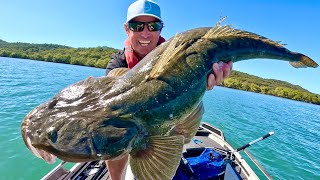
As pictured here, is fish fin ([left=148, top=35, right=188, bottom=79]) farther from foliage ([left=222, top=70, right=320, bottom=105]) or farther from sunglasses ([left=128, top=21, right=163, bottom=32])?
foliage ([left=222, top=70, right=320, bottom=105])

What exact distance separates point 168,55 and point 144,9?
1284 millimetres

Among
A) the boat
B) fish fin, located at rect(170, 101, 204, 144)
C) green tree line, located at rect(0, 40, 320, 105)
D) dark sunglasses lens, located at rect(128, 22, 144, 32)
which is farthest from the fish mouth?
green tree line, located at rect(0, 40, 320, 105)

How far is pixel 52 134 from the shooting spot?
2262 millimetres

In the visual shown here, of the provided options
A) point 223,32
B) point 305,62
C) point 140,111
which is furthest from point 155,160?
point 305,62

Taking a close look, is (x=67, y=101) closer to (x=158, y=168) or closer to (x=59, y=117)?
(x=59, y=117)

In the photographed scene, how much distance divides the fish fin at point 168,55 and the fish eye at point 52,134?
107cm

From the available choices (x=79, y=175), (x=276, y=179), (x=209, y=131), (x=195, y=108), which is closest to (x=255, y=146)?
(x=276, y=179)

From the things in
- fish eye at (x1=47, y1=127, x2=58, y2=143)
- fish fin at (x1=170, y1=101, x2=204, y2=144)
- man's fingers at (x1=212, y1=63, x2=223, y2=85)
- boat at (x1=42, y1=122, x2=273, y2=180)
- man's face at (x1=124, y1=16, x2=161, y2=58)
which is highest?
man's face at (x1=124, y1=16, x2=161, y2=58)

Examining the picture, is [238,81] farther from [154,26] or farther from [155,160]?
[155,160]

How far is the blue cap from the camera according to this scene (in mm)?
3848

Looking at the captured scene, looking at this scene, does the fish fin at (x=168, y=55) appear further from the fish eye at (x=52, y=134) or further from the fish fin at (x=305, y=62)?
the fish fin at (x=305, y=62)

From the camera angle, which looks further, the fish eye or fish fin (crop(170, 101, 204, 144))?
fish fin (crop(170, 101, 204, 144))

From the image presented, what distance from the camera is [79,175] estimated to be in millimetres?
Result: 7246

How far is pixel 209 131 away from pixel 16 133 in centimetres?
1132
